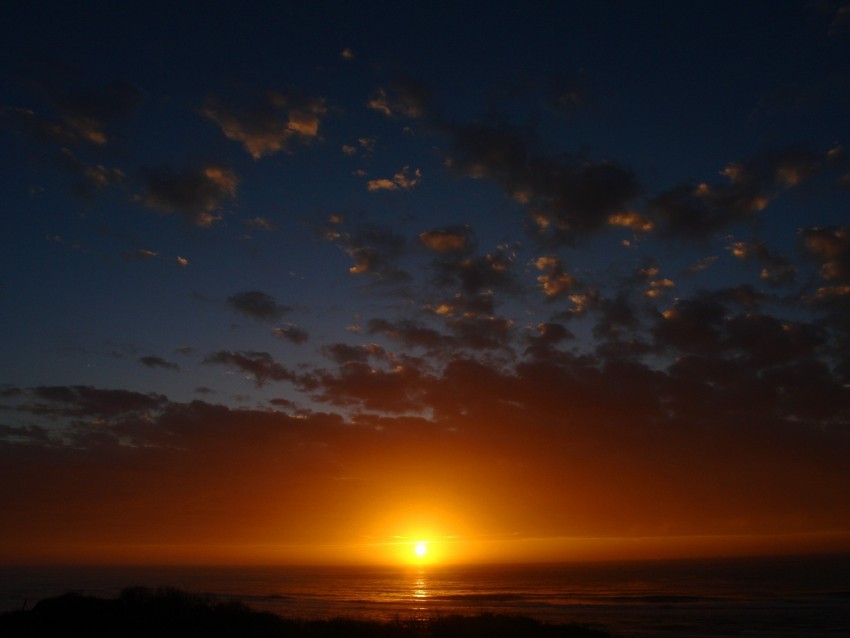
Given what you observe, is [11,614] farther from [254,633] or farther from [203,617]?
[254,633]

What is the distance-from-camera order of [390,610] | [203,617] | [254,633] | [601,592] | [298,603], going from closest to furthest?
[254,633] < [203,617] < [390,610] < [298,603] < [601,592]

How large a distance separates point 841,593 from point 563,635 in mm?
65261

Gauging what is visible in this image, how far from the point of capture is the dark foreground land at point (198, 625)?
2867cm

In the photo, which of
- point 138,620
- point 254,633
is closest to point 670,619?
point 254,633

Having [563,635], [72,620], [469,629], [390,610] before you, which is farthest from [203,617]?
[390,610]

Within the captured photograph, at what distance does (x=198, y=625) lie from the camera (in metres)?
30.8

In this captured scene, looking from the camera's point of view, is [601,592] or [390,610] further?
[601,592]

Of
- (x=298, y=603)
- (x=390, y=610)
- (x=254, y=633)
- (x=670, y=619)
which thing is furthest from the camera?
(x=298, y=603)

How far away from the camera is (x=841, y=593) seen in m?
75.7

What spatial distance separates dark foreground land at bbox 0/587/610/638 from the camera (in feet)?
94.1

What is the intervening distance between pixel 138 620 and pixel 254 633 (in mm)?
6124

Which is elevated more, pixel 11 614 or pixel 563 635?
pixel 11 614

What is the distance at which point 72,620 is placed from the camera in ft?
98.9

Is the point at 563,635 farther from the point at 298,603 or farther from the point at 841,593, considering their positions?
the point at 841,593
